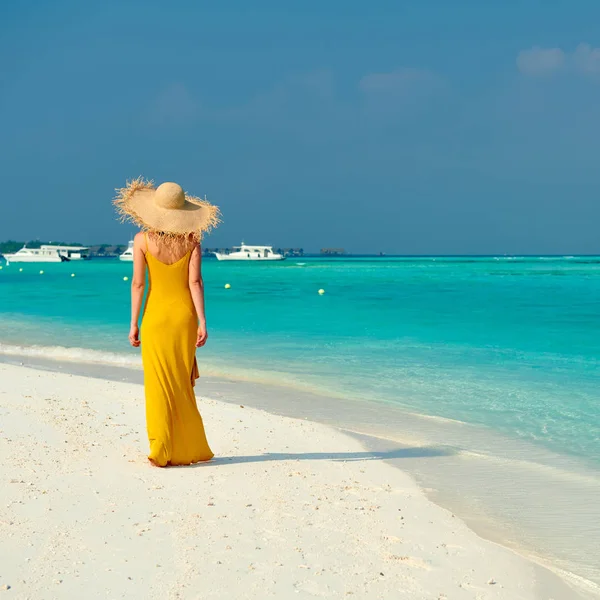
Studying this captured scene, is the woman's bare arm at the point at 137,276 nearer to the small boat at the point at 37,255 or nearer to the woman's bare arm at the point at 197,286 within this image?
the woman's bare arm at the point at 197,286

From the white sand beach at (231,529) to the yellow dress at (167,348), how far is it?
0.36 m

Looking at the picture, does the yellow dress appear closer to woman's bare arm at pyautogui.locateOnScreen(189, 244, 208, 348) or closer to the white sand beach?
woman's bare arm at pyautogui.locateOnScreen(189, 244, 208, 348)

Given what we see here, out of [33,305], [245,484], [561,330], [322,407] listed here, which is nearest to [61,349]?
[322,407]

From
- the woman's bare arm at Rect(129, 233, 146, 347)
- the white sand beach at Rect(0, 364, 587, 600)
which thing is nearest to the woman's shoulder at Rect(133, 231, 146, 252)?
the woman's bare arm at Rect(129, 233, 146, 347)

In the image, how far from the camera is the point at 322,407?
31.4 feet

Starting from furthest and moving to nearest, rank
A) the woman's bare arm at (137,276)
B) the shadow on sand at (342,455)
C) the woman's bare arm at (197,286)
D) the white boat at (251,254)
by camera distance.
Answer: the white boat at (251,254) < the shadow on sand at (342,455) < the woman's bare arm at (197,286) < the woman's bare arm at (137,276)

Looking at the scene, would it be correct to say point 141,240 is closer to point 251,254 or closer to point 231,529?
point 231,529

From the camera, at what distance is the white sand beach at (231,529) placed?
3684mm

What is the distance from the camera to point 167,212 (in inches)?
217

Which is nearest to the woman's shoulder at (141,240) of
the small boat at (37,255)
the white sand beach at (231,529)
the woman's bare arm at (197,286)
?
the woman's bare arm at (197,286)

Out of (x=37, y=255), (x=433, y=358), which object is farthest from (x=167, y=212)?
(x=37, y=255)

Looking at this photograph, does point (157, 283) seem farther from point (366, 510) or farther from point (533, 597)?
point (533, 597)

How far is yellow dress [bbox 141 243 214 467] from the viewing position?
5516 mm

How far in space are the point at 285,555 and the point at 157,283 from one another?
7.73 feet
